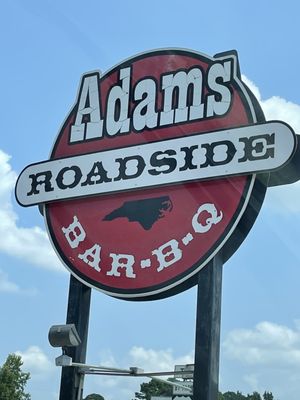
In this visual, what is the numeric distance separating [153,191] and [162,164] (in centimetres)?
35

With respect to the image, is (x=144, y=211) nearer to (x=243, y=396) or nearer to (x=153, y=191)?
(x=153, y=191)

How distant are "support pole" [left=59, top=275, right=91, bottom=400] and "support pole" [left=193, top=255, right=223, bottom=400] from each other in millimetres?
1675

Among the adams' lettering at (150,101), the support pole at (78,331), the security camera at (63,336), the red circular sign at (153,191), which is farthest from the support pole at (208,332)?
the adams' lettering at (150,101)

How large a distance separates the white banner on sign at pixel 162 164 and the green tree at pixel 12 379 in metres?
34.1

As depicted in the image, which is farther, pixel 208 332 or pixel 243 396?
pixel 243 396

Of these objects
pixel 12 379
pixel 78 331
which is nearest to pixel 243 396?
pixel 12 379

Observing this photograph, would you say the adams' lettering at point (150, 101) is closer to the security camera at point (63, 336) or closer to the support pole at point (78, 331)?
the support pole at point (78, 331)

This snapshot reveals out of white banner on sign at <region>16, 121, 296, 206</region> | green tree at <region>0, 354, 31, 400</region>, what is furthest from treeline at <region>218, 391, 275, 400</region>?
white banner on sign at <region>16, 121, 296, 206</region>

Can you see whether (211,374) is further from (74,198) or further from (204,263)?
(74,198)

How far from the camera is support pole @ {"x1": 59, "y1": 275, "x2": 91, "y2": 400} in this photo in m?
8.73

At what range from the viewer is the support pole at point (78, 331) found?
28.7ft

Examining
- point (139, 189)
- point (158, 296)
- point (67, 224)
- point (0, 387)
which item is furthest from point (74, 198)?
point (0, 387)

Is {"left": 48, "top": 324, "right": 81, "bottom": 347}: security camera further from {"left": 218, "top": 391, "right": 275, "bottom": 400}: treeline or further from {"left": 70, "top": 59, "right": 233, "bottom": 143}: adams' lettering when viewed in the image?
{"left": 218, "top": 391, "right": 275, "bottom": 400}: treeline

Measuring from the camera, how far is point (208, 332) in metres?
7.86
